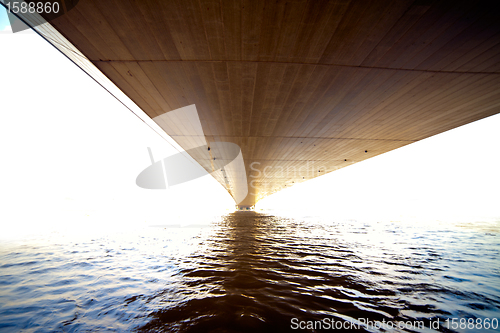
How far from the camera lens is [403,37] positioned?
4746mm

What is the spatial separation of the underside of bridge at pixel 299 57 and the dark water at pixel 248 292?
4.90 m

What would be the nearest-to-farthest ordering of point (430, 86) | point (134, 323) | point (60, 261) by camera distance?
point (134, 323) < point (60, 261) < point (430, 86)

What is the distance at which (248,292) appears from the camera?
2625mm

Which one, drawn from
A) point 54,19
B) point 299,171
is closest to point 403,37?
point 54,19

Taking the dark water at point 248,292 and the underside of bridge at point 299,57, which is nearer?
the dark water at point 248,292

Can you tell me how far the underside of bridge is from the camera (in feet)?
13.9

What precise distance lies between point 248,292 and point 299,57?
5511 millimetres

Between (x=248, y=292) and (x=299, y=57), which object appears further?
(x=299, y=57)

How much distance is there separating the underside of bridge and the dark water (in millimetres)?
4897

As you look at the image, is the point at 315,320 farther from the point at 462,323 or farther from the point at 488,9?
the point at 488,9

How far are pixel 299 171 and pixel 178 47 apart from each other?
695 inches

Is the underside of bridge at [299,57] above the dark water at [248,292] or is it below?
above

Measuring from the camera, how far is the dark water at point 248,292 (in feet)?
6.51

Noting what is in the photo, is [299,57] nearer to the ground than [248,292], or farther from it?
farther from it
